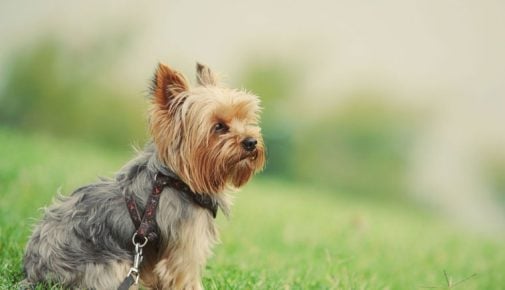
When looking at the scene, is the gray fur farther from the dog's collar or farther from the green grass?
the green grass

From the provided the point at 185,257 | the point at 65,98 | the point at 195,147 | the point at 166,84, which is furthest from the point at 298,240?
the point at 65,98

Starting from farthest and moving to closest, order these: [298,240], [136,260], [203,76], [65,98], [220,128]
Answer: [65,98] → [298,240] → [203,76] → [220,128] → [136,260]

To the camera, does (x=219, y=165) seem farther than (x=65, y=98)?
No

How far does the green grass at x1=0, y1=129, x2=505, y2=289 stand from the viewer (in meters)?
6.71

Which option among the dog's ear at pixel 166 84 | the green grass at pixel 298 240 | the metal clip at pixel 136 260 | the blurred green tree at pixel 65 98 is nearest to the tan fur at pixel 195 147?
the dog's ear at pixel 166 84

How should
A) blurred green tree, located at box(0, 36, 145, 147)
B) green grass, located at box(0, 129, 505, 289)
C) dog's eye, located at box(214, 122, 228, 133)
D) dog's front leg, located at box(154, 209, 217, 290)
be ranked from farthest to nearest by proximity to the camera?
1. blurred green tree, located at box(0, 36, 145, 147)
2. green grass, located at box(0, 129, 505, 289)
3. dog's eye, located at box(214, 122, 228, 133)
4. dog's front leg, located at box(154, 209, 217, 290)

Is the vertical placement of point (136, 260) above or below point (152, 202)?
below

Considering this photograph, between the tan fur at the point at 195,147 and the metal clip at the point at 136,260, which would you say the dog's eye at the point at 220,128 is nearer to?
the tan fur at the point at 195,147

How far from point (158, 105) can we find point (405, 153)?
18.0 meters

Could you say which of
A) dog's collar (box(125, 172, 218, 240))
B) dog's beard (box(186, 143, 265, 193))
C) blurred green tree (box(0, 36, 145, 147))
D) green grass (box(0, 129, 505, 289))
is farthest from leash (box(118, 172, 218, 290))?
blurred green tree (box(0, 36, 145, 147))

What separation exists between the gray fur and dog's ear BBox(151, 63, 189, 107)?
41 cm

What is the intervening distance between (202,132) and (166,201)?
21.6 inches

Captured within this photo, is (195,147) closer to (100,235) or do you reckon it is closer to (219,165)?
(219,165)

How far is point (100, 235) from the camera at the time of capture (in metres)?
4.98
